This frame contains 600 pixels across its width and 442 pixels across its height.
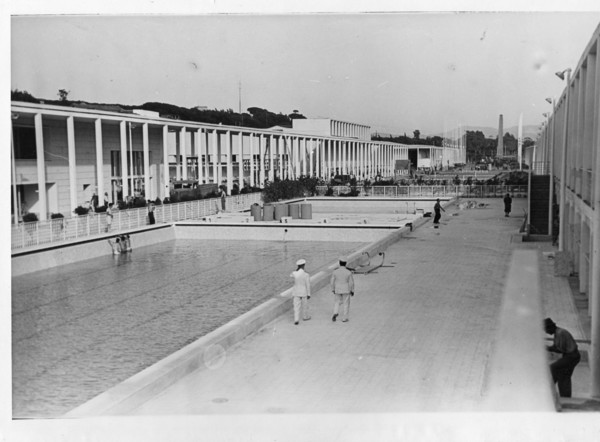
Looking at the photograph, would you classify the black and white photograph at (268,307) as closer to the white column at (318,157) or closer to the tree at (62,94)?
the tree at (62,94)

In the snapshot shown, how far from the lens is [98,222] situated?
67.4 ft

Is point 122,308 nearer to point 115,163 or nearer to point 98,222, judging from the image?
point 98,222

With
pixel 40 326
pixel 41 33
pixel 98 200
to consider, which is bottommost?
pixel 40 326

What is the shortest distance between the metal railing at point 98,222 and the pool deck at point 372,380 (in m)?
8.47

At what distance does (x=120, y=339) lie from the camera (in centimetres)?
1055

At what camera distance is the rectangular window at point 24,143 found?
21.7 m

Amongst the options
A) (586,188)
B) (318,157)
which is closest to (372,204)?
(318,157)

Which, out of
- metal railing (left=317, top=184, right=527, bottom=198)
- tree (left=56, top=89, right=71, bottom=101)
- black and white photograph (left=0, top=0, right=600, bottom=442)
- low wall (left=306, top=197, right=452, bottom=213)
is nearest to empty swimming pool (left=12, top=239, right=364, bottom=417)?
black and white photograph (left=0, top=0, right=600, bottom=442)

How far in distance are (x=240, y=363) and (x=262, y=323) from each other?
6.03 feet

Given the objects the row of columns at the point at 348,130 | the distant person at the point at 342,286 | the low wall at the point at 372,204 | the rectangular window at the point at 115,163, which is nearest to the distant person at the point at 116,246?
the rectangular window at the point at 115,163

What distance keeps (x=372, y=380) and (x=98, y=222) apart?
14672 mm

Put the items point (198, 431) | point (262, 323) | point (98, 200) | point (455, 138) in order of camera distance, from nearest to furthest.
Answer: point (198, 431) → point (262, 323) → point (98, 200) → point (455, 138)
